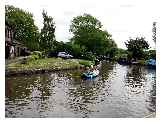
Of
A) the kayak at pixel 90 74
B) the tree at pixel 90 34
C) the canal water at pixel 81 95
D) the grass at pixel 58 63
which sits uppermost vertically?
the tree at pixel 90 34

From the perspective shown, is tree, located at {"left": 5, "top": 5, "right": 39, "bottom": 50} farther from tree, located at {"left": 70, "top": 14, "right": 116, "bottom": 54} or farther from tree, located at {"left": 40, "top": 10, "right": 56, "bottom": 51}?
tree, located at {"left": 70, "top": 14, "right": 116, "bottom": 54}

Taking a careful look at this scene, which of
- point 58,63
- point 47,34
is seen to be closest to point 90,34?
point 47,34

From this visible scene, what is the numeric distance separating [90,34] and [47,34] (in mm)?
564

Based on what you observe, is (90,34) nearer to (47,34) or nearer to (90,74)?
(47,34)

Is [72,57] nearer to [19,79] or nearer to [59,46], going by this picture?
[59,46]

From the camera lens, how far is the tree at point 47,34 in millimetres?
4345

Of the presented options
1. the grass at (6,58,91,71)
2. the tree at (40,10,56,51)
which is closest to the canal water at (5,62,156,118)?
the grass at (6,58,91,71)

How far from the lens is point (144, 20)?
435 centimetres

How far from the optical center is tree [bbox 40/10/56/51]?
4.34 m

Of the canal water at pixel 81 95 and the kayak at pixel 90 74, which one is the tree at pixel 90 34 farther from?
the kayak at pixel 90 74

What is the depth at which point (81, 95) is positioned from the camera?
6.32 meters

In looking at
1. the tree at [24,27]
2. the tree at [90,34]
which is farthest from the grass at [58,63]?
the tree at [90,34]

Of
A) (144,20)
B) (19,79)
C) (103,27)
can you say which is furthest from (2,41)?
(19,79)

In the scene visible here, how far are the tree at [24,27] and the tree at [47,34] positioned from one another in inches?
4.4
